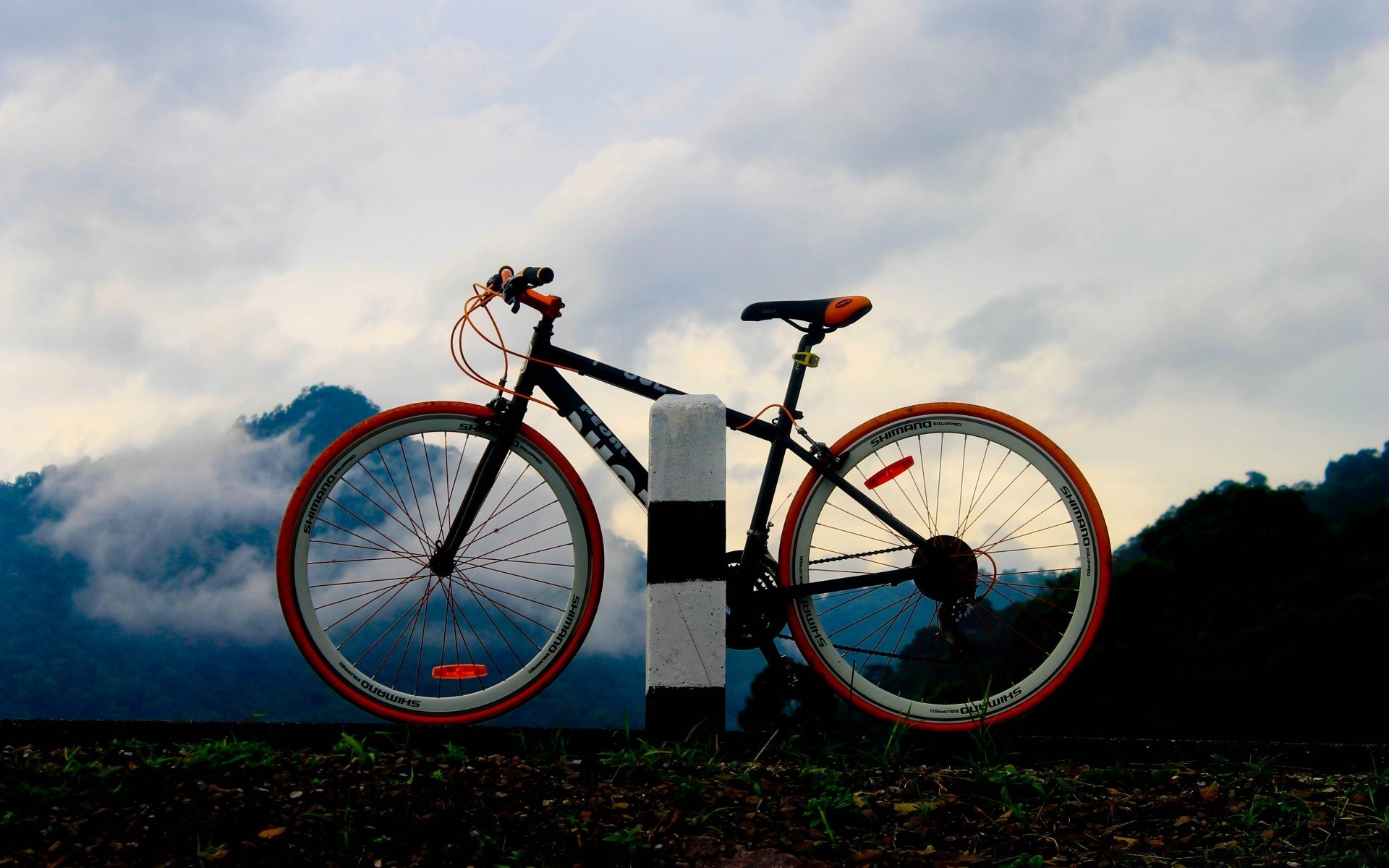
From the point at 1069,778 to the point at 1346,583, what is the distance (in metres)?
13.4

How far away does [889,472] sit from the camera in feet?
13.7

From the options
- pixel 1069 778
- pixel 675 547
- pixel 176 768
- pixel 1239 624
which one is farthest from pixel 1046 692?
pixel 1239 624

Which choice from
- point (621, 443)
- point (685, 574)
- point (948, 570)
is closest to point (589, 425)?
point (621, 443)

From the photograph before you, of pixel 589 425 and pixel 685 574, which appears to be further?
pixel 589 425

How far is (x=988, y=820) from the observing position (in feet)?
10.7

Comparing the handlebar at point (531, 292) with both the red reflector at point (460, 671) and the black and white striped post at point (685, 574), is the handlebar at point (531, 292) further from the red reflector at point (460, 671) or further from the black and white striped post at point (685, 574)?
the red reflector at point (460, 671)

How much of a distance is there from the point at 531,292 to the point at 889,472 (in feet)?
5.48

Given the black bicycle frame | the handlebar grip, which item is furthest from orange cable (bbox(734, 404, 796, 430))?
the handlebar grip

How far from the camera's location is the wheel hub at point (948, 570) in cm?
408

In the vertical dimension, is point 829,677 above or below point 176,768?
above

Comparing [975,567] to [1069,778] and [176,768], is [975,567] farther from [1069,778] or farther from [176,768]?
[176,768]

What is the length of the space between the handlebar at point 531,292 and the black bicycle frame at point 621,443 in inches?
2.8

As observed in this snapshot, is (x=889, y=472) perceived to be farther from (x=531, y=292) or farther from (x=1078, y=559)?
(x=531, y=292)

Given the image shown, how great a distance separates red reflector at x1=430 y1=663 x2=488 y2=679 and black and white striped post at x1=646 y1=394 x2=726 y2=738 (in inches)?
29.3
